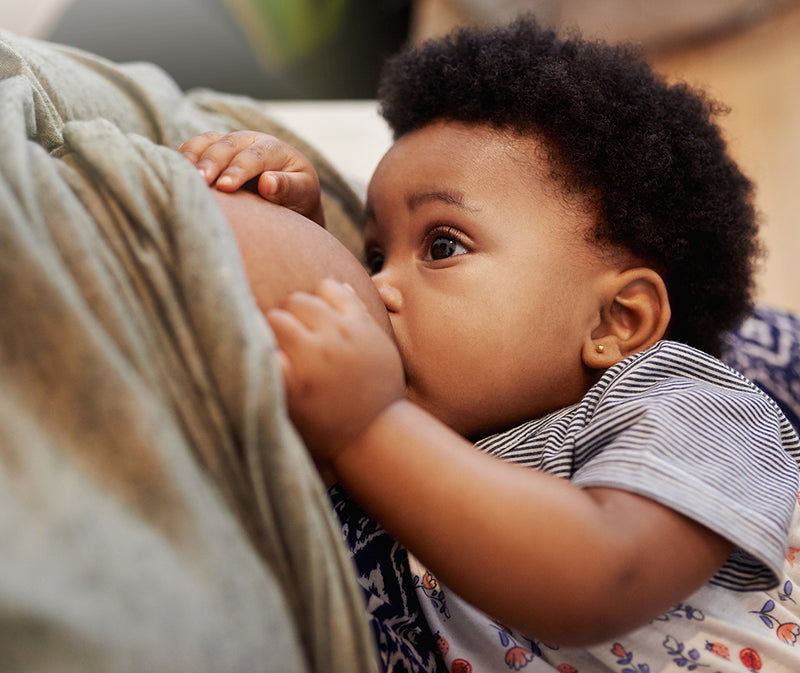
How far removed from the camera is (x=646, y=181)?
869 millimetres

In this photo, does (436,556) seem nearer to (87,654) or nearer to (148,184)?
(87,654)

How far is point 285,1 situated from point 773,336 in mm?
1909

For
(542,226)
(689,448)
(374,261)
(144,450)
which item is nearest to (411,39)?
(374,261)

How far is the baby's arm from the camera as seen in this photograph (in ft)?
1.75

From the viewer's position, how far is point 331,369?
1.77 feet

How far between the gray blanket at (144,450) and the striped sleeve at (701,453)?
27 cm

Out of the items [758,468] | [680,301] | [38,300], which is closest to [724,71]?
[680,301]

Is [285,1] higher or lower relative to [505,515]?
higher

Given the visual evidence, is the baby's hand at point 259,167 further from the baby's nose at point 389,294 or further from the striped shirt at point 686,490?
the striped shirt at point 686,490

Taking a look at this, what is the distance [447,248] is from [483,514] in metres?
0.38

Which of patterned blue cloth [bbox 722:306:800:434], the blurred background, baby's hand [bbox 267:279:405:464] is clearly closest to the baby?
baby's hand [bbox 267:279:405:464]

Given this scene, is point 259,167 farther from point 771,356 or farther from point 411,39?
point 411,39

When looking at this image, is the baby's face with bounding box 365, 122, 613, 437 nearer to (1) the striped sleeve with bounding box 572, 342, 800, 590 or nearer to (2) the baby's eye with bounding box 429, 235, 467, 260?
(2) the baby's eye with bounding box 429, 235, 467, 260

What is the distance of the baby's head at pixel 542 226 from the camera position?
2.60ft
